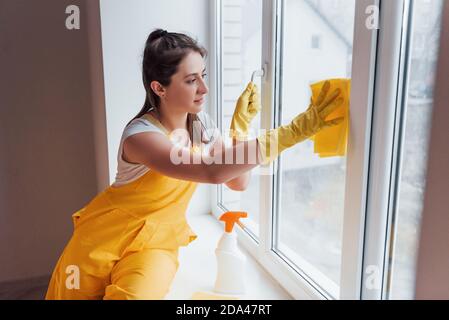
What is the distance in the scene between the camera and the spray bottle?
1104 mm

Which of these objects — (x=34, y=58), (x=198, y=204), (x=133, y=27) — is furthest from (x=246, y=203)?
(x=34, y=58)

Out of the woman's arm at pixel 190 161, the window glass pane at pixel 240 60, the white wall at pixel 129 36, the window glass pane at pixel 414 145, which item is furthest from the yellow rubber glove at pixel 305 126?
the white wall at pixel 129 36

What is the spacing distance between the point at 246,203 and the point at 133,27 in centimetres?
79

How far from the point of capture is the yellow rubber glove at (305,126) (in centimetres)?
85

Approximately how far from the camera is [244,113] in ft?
3.74

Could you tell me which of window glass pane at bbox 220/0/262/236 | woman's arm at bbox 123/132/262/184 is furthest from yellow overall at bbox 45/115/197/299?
window glass pane at bbox 220/0/262/236

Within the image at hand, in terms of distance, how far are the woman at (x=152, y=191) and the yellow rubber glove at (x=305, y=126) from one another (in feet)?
0.13

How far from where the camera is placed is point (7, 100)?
1.72 meters

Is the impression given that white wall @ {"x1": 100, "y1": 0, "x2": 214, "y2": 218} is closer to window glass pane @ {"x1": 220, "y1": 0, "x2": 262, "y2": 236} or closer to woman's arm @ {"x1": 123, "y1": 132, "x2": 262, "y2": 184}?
window glass pane @ {"x1": 220, "y1": 0, "x2": 262, "y2": 236}

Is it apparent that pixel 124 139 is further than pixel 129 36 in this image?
No

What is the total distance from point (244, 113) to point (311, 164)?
0.75 feet

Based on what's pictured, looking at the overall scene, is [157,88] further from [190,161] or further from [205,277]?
[205,277]

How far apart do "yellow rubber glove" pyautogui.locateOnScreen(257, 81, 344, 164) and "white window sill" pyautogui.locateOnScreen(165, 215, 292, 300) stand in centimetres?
41

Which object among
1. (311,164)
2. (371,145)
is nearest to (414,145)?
(371,145)
